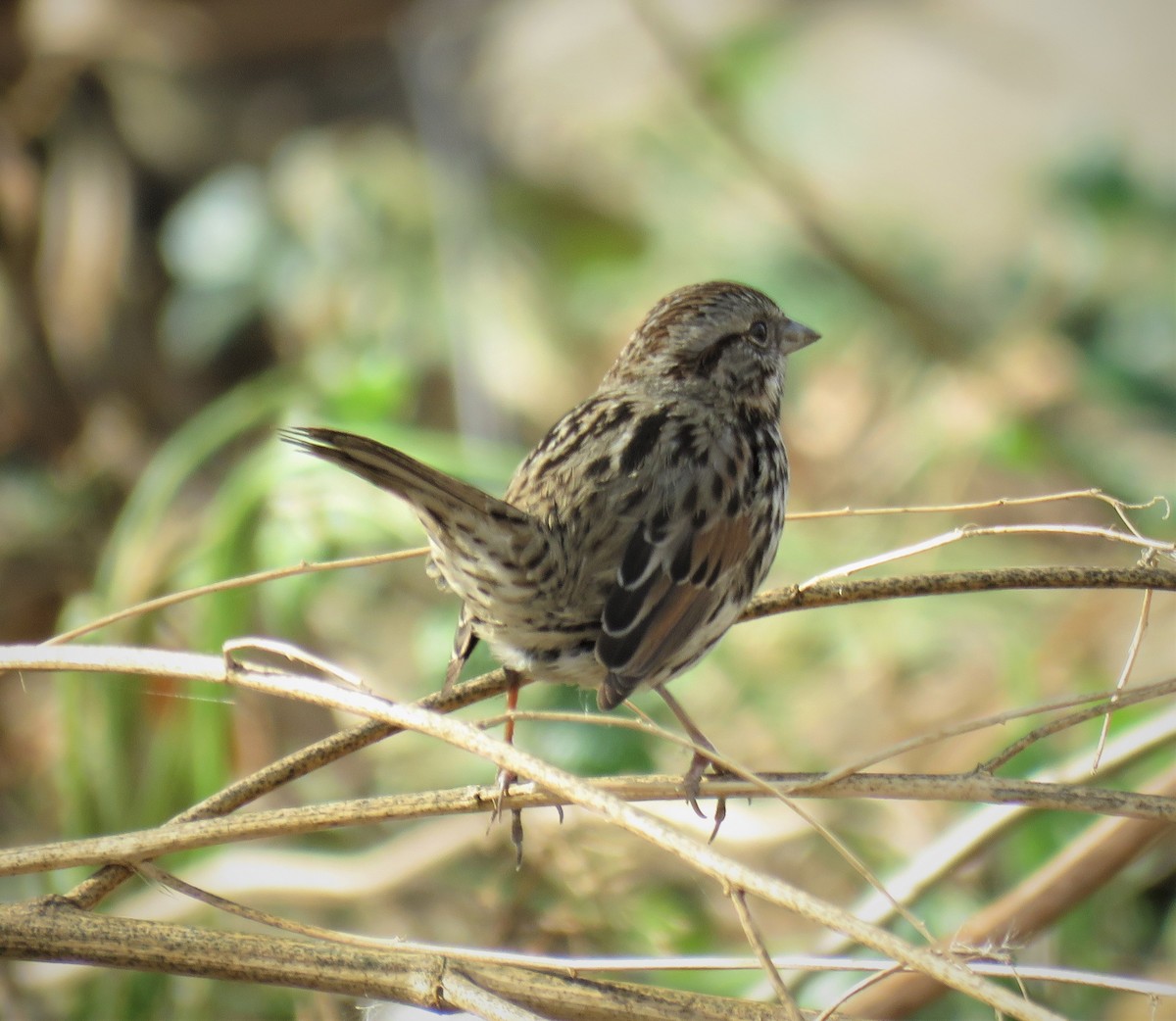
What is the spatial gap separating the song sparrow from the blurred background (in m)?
0.69

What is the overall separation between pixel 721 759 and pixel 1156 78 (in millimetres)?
Result: 8787

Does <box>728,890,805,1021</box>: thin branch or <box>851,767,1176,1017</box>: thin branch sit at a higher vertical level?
<box>851,767,1176,1017</box>: thin branch

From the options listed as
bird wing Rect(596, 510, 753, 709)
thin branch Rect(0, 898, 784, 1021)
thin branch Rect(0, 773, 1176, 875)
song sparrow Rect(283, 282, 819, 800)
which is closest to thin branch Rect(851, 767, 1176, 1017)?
song sparrow Rect(283, 282, 819, 800)

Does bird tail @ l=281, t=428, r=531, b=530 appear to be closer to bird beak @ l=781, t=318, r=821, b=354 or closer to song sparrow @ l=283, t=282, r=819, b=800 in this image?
song sparrow @ l=283, t=282, r=819, b=800

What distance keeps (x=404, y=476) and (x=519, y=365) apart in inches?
197

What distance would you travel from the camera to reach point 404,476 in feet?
7.45

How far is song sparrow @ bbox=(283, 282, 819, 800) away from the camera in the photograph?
2.59m

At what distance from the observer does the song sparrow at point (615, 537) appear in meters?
2.59

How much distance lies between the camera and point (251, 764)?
4.30 m

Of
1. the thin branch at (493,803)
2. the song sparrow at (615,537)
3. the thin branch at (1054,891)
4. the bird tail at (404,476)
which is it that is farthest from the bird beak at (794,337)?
the thin branch at (493,803)

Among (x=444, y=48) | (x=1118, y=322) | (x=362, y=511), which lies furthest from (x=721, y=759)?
(x=444, y=48)

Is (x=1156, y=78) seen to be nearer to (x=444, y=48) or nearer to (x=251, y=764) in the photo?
(x=444, y=48)

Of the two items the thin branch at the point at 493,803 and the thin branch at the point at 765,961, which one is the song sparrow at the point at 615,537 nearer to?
the thin branch at the point at 493,803

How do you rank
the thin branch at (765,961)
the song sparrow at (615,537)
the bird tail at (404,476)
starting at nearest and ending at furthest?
1. the thin branch at (765,961)
2. the bird tail at (404,476)
3. the song sparrow at (615,537)
